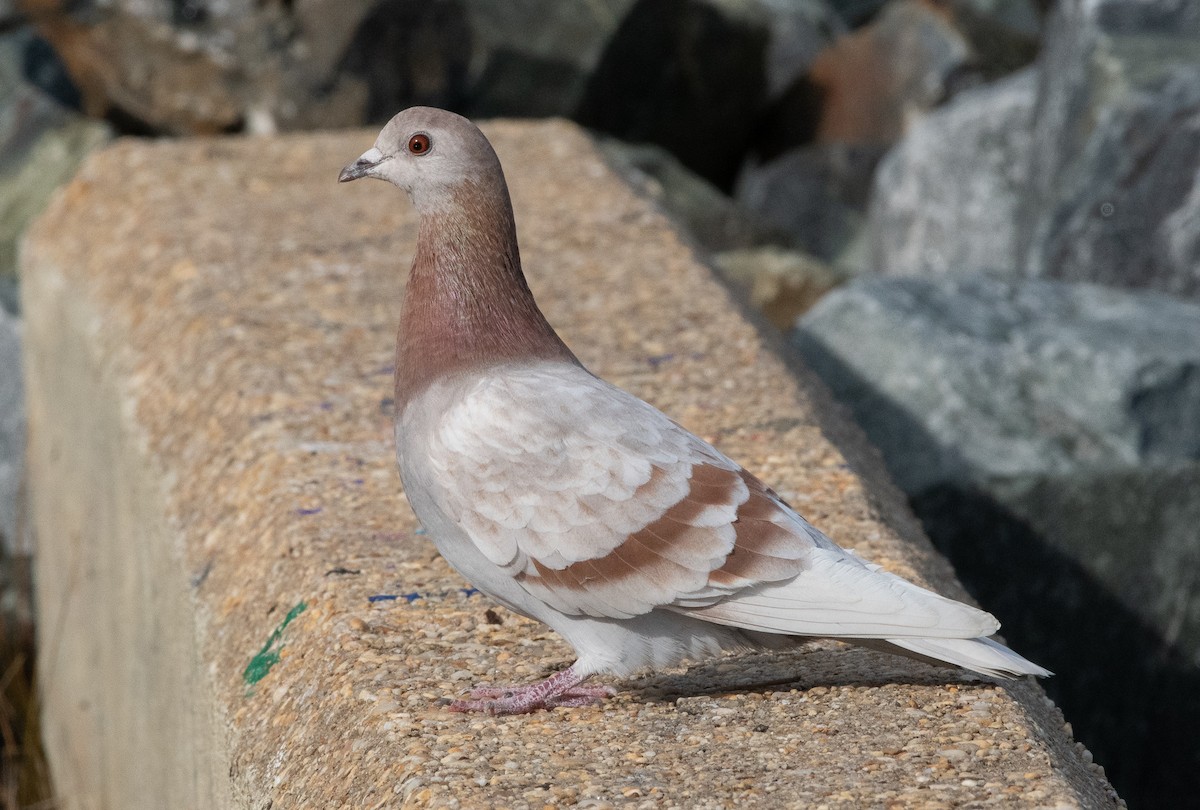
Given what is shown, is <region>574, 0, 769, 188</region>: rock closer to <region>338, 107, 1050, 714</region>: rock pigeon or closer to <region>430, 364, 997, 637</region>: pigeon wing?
<region>338, 107, 1050, 714</region>: rock pigeon

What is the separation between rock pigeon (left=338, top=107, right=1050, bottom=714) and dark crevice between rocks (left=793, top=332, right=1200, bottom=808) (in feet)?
7.86

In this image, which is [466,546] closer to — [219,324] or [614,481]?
[614,481]

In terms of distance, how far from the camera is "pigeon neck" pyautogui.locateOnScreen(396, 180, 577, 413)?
326 cm

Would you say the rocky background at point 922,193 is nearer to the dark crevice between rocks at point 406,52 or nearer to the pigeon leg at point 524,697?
the dark crevice between rocks at point 406,52

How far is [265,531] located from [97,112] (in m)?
6.39

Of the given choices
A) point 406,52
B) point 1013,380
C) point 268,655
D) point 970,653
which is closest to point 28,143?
point 406,52

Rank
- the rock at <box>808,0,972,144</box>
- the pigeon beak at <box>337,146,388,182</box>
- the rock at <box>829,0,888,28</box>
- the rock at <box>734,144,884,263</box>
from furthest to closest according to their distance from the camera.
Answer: the rock at <box>829,0,888,28</box> < the rock at <box>808,0,972,144</box> < the rock at <box>734,144,884,263</box> < the pigeon beak at <box>337,146,388,182</box>

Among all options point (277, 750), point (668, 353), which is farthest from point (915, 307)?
point (277, 750)

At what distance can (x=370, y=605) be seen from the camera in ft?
11.9

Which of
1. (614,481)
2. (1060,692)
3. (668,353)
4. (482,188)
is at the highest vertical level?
(482,188)

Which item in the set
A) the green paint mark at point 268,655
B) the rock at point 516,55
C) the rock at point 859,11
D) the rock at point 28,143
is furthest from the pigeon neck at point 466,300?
the rock at point 859,11

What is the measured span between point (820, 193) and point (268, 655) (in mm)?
8619

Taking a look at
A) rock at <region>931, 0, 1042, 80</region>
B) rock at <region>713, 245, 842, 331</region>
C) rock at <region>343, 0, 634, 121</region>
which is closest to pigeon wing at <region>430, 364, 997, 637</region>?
rock at <region>713, 245, 842, 331</region>

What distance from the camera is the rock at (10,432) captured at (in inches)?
292
